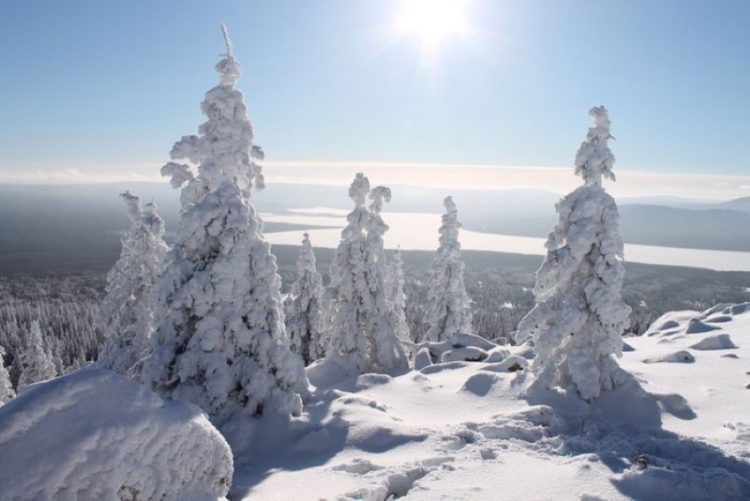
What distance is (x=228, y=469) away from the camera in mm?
7203

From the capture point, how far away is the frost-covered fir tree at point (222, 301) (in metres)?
13.9

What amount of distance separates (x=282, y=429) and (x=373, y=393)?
7046mm

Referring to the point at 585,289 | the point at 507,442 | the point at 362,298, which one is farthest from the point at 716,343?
the point at 507,442

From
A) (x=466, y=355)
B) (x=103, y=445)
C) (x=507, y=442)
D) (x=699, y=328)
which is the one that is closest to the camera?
(x=103, y=445)

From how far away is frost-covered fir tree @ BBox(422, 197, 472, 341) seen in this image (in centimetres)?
3722

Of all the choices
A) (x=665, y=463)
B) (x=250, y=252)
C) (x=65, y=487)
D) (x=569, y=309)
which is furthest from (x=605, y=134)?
(x=65, y=487)

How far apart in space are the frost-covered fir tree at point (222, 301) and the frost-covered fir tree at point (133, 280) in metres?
11.1

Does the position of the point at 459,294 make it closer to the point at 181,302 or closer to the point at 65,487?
the point at 181,302

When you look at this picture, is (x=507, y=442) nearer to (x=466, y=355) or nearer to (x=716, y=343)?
(x=466, y=355)

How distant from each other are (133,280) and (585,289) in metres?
22.4

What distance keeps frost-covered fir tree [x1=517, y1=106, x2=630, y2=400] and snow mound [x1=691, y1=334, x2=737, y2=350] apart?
12.8 metres

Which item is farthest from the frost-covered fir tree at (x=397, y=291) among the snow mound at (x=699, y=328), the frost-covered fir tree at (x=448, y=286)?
the snow mound at (x=699, y=328)

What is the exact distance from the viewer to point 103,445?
5781 mm

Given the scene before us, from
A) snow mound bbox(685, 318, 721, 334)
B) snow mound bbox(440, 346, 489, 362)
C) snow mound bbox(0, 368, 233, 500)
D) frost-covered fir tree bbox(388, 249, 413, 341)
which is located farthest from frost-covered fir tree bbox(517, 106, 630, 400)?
frost-covered fir tree bbox(388, 249, 413, 341)
